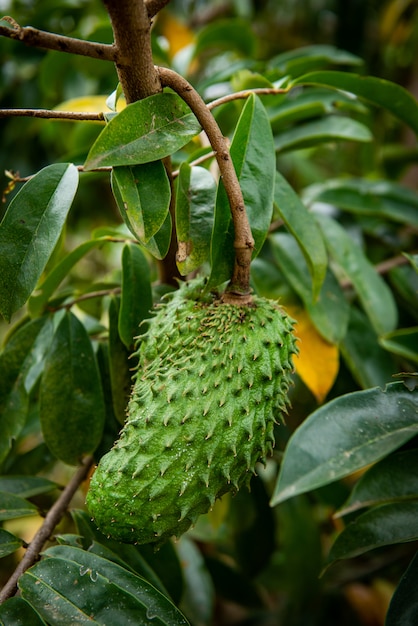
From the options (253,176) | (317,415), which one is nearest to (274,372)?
(317,415)

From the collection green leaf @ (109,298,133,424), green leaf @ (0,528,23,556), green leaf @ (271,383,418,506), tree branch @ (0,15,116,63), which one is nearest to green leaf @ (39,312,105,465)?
green leaf @ (109,298,133,424)

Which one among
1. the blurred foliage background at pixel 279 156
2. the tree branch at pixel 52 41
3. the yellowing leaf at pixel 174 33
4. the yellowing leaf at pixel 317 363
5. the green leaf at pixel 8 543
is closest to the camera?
the tree branch at pixel 52 41

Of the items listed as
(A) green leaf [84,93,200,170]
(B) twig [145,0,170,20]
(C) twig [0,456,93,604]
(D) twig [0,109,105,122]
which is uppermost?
(B) twig [145,0,170,20]

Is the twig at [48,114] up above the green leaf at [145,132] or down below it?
above

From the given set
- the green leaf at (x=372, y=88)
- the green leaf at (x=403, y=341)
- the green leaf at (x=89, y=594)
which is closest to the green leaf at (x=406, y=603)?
the green leaf at (x=89, y=594)

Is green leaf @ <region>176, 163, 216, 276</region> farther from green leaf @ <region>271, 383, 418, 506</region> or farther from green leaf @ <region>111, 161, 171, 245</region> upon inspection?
green leaf @ <region>271, 383, 418, 506</region>

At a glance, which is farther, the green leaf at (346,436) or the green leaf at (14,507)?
the green leaf at (14,507)

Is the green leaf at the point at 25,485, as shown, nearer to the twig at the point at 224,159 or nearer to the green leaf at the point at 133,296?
the green leaf at the point at 133,296
